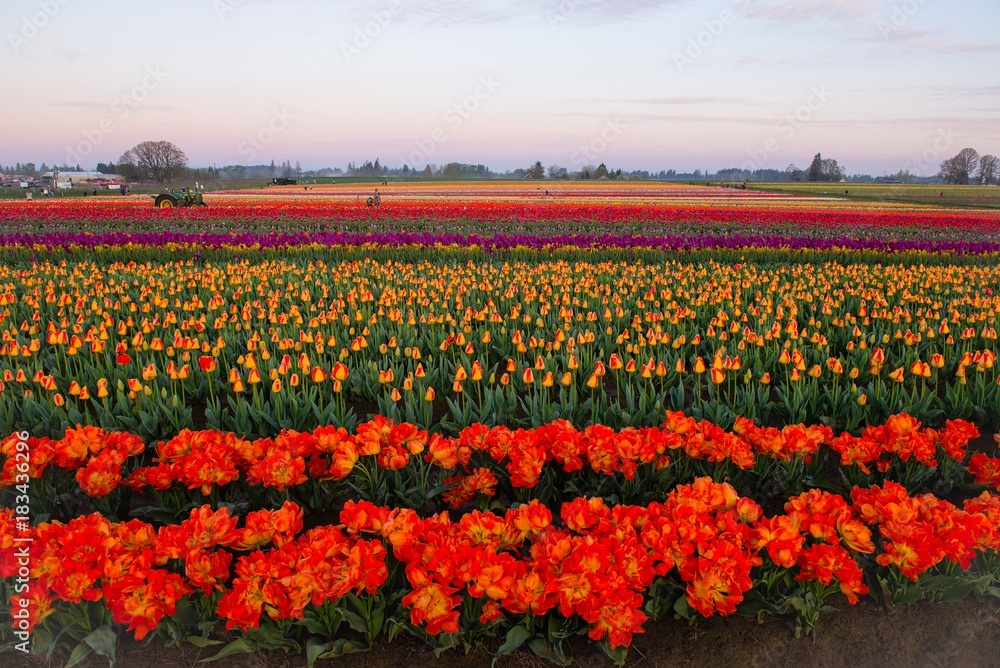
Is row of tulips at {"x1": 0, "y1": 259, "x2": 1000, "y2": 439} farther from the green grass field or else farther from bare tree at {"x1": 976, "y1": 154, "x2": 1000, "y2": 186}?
bare tree at {"x1": 976, "y1": 154, "x2": 1000, "y2": 186}

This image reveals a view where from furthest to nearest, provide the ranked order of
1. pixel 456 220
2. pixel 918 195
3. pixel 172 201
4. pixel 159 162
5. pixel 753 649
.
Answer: pixel 159 162 < pixel 918 195 < pixel 172 201 < pixel 456 220 < pixel 753 649

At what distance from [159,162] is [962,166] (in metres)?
124

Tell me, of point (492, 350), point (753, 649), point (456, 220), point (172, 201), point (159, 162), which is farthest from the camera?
point (159, 162)

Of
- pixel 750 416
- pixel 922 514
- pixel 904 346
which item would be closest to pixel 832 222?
pixel 904 346

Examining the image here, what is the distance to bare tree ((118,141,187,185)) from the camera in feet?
295

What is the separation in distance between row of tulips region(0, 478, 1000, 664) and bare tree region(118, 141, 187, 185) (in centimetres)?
9959

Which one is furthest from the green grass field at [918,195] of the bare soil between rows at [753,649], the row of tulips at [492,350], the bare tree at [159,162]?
the bare tree at [159,162]

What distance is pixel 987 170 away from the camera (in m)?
105

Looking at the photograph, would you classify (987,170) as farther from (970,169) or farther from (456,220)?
(456,220)

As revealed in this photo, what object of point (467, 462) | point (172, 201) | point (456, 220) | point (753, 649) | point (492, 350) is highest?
point (172, 201)

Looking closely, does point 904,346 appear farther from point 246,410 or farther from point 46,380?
point 46,380

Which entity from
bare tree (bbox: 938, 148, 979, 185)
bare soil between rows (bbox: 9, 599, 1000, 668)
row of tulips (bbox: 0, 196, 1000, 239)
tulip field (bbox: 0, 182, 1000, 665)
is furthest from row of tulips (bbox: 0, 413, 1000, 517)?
bare tree (bbox: 938, 148, 979, 185)

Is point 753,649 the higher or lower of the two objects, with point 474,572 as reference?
lower

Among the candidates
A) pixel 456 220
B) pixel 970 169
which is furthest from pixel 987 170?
pixel 456 220
